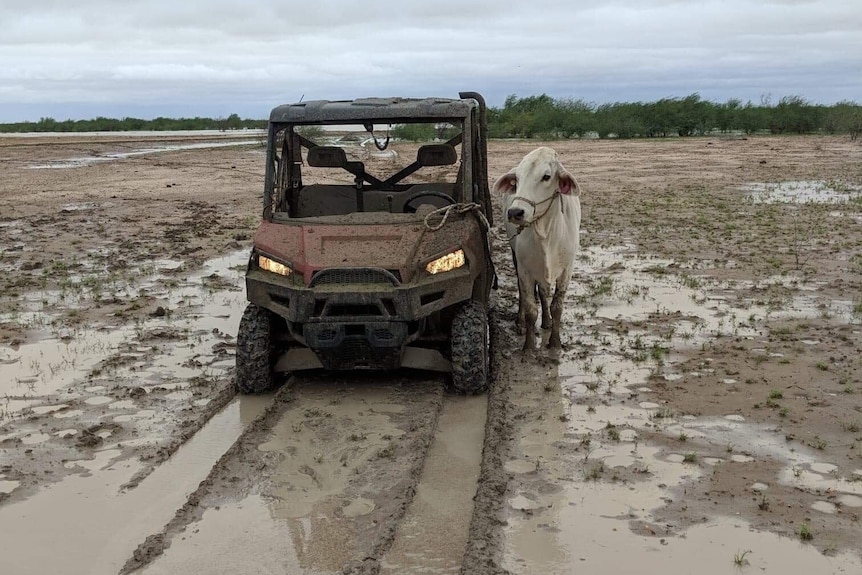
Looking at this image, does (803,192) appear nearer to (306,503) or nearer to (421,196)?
(421,196)

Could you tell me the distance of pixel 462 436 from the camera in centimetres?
631

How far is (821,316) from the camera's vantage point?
9414 millimetres

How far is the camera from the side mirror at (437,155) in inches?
322

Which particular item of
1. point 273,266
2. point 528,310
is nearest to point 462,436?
point 273,266

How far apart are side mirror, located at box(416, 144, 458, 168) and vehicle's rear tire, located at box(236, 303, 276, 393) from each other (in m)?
2.14

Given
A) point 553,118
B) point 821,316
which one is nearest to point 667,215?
point 821,316

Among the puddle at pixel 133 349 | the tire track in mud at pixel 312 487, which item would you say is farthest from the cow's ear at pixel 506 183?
the puddle at pixel 133 349

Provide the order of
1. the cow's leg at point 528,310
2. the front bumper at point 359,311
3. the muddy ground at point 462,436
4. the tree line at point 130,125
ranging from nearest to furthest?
the muddy ground at point 462,436 → the front bumper at point 359,311 → the cow's leg at point 528,310 → the tree line at point 130,125

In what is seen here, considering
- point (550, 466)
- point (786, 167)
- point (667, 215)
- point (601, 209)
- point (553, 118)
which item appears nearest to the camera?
point (550, 466)

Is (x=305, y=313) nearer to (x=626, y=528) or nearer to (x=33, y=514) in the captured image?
(x=33, y=514)

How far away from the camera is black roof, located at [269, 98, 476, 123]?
7.60 m

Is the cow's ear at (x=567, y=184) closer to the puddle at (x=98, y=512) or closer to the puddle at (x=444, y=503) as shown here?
the puddle at (x=444, y=503)

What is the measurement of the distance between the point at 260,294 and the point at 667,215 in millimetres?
12335

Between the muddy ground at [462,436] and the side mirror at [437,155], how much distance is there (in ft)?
5.86
